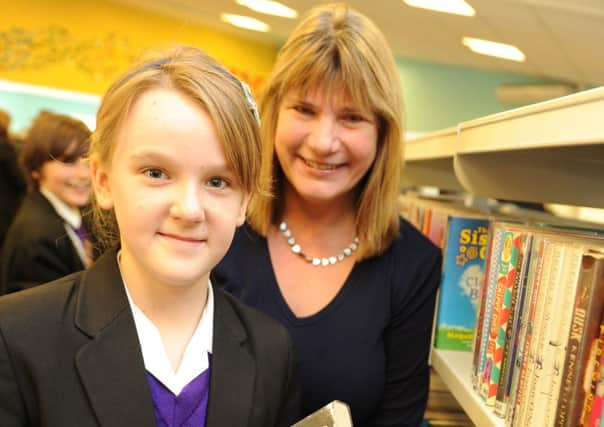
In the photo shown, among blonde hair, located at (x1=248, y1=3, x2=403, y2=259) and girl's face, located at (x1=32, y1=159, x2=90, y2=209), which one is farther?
girl's face, located at (x1=32, y1=159, x2=90, y2=209)

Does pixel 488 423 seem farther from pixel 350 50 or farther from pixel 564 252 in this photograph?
pixel 350 50

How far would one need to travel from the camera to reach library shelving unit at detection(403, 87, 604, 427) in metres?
1.02

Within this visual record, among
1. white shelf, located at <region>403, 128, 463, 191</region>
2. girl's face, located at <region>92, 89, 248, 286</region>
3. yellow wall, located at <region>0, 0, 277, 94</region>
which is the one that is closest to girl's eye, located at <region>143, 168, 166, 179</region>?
girl's face, located at <region>92, 89, 248, 286</region>

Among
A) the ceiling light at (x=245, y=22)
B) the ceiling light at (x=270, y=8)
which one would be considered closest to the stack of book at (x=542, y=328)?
the ceiling light at (x=270, y=8)

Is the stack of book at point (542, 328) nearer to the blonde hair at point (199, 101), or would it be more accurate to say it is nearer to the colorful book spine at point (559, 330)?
the colorful book spine at point (559, 330)

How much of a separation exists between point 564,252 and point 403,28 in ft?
12.4

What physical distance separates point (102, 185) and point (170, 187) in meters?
0.16

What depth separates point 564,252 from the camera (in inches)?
37.8

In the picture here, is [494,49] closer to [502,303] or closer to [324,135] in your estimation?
[324,135]

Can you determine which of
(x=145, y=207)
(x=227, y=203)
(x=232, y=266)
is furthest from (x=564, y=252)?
(x=232, y=266)

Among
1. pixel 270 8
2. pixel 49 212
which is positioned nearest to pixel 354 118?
pixel 49 212

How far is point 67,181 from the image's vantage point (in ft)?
9.92

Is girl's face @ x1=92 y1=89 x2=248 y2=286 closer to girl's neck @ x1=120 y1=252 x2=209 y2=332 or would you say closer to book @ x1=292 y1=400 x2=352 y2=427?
girl's neck @ x1=120 y1=252 x2=209 y2=332

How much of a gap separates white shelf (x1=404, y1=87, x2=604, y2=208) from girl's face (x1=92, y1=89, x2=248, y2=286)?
516 mm
